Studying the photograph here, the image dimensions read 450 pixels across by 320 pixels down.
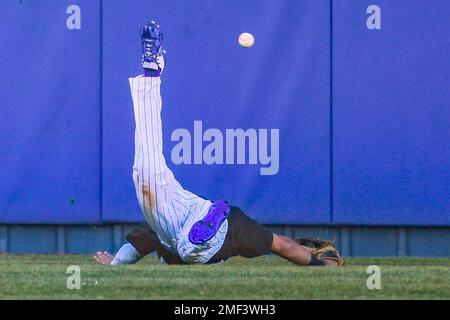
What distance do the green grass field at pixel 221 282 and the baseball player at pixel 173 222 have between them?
134 mm

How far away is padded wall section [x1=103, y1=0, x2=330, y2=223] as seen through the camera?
34.2 ft

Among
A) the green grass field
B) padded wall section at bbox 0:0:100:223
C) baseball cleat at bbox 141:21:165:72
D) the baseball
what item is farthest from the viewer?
padded wall section at bbox 0:0:100:223

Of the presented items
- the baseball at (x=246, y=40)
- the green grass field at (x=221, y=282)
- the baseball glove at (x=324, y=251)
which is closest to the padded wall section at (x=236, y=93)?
the baseball at (x=246, y=40)

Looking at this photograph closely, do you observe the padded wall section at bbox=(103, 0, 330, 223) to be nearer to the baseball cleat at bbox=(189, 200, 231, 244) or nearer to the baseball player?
the baseball player

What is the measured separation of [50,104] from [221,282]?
2.99 meters

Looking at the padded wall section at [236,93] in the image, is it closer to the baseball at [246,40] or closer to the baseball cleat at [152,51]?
the baseball at [246,40]

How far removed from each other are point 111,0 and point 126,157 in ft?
3.66

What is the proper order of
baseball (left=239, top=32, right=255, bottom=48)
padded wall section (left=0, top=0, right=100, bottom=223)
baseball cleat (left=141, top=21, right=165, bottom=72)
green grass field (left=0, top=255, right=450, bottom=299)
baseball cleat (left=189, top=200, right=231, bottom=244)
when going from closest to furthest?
1. green grass field (left=0, top=255, right=450, bottom=299)
2. baseball cleat (left=189, top=200, right=231, bottom=244)
3. baseball cleat (left=141, top=21, right=165, bottom=72)
4. baseball (left=239, top=32, right=255, bottom=48)
5. padded wall section (left=0, top=0, right=100, bottom=223)

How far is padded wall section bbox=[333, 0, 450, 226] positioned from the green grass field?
1260 mm

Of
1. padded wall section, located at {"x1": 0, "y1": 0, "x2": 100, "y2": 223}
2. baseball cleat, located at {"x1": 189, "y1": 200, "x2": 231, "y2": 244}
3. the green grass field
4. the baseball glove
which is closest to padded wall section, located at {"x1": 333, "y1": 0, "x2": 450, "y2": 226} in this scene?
the baseball glove

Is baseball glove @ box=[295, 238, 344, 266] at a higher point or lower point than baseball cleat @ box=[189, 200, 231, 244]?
lower

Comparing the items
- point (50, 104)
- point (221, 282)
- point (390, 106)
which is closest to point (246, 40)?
point (390, 106)

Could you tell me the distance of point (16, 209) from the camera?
10547mm

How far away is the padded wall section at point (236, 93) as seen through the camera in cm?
1044
